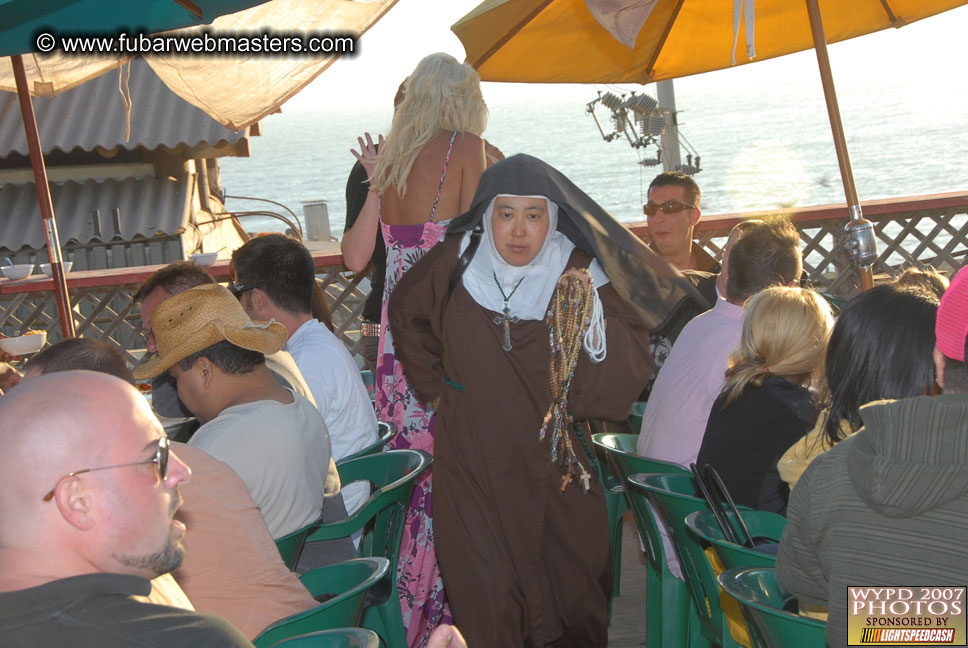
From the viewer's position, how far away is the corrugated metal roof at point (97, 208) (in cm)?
1070

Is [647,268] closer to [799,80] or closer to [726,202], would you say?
[726,202]

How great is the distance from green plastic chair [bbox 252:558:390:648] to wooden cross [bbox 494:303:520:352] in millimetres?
1083

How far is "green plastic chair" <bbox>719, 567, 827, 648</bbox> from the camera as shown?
1.91 m

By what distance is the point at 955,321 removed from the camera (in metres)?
1.72

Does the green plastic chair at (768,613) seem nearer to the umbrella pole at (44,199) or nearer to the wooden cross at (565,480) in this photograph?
the wooden cross at (565,480)

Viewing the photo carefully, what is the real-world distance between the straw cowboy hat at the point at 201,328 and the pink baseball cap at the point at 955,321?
1.76m

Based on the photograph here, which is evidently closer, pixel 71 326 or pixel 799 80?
pixel 71 326

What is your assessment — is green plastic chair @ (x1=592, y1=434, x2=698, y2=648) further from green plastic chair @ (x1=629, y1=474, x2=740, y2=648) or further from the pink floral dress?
the pink floral dress

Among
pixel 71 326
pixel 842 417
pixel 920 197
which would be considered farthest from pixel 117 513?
pixel 920 197

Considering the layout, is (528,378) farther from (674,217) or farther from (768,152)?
(768,152)

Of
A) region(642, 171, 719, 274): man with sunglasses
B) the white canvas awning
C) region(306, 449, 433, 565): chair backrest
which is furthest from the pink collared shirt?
the white canvas awning

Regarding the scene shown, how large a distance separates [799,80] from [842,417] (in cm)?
16263

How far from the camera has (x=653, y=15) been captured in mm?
5254

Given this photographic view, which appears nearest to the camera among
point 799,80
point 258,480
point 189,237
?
point 258,480
